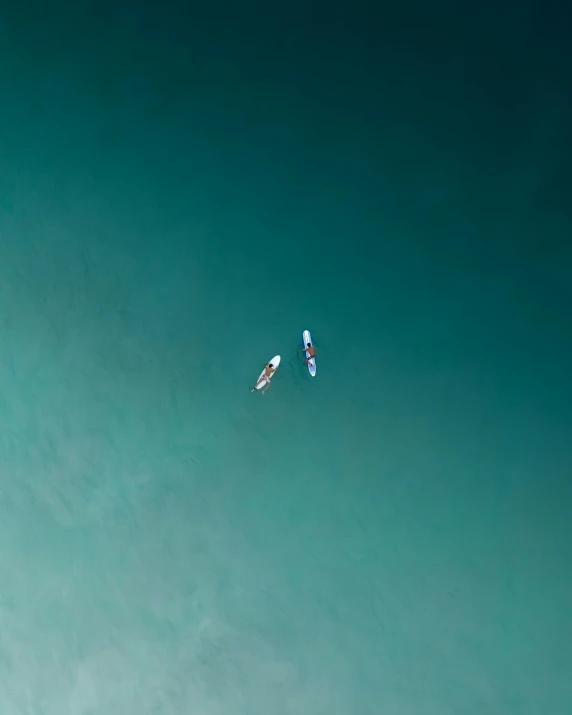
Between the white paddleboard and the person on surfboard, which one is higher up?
the white paddleboard

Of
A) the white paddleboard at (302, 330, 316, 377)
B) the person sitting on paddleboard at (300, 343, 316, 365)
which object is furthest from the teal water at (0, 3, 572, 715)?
the person sitting on paddleboard at (300, 343, 316, 365)

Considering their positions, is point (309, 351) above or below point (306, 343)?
below

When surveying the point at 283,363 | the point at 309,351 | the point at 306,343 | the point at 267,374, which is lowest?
the point at 267,374

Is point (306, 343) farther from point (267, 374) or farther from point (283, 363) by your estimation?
point (267, 374)

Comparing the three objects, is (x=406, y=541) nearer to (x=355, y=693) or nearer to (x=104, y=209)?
(x=355, y=693)

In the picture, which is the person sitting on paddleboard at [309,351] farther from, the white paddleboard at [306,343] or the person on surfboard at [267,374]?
the person on surfboard at [267,374]

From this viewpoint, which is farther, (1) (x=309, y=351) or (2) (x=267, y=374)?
(2) (x=267, y=374)

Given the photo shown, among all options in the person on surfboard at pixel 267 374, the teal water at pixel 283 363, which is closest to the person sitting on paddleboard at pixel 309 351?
the teal water at pixel 283 363

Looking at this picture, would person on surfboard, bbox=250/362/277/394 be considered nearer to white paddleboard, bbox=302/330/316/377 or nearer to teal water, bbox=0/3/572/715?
teal water, bbox=0/3/572/715

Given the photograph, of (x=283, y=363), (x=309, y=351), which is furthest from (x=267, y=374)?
(x=309, y=351)
